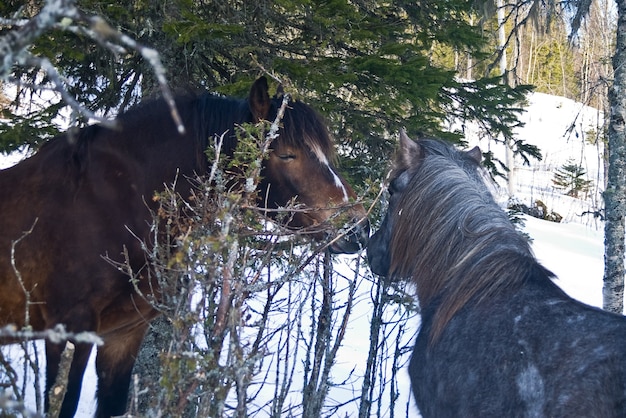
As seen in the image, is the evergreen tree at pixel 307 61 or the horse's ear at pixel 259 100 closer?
the horse's ear at pixel 259 100

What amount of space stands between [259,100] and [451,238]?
150cm

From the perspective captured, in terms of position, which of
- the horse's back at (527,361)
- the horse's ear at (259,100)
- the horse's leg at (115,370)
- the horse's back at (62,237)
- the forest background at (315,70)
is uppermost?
the forest background at (315,70)

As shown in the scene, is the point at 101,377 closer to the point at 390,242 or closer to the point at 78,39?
the point at 390,242

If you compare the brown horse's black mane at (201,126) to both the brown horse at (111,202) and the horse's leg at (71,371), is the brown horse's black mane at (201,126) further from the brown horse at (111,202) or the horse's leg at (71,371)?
the horse's leg at (71,371)

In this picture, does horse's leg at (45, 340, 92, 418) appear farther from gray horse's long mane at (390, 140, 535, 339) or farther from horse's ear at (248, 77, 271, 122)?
gray horse's long mane at (390, 140, 535, 339)

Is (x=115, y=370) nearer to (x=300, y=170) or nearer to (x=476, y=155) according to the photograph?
(x=300, y=170)

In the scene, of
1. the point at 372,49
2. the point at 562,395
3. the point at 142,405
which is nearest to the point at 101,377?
the point at 142,405

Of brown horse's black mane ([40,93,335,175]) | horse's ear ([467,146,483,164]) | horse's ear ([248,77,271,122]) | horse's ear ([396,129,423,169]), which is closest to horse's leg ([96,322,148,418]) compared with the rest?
brown horse's black mane ([40,93,335,175])

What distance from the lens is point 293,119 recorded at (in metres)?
3.96

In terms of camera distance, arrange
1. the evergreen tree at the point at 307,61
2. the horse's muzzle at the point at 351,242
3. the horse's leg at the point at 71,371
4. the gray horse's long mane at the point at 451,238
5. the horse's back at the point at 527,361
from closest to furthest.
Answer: the horse's back at the point at 527,361 < the gray horse's long mane at the point at 451,238 < the horse's leg at the point at 71,371 < the horse's muzzle at the point at 351,242 < the evergreen tree at the point at 307,61

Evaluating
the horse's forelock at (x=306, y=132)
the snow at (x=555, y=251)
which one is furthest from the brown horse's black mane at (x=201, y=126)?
the snow at (x=555, y=251)

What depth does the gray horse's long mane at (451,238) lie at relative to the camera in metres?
2.96

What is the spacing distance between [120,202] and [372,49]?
3207mm

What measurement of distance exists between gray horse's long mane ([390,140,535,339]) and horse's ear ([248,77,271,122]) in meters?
0.92
